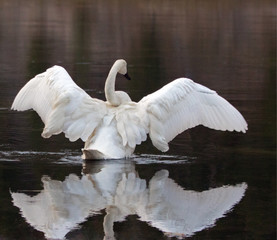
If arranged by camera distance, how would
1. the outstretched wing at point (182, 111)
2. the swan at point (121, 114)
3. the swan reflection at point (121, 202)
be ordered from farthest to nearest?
the outstretched wing at point (182, 111) → the swan at point (121, 114) → the swan reflection at point (121, 202)

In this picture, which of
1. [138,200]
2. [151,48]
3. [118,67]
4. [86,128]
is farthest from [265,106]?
[151,48]

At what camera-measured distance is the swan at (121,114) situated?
1159 cm

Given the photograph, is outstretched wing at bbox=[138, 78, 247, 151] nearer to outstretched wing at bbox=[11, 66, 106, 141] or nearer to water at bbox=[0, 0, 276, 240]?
water at bbox=[0, 0, 276, 240]

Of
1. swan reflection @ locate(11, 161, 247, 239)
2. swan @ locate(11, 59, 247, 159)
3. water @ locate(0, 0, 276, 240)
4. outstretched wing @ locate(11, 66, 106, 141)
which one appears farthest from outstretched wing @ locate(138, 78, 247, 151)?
swan reflection @ locate(11, 161, 247, 239)

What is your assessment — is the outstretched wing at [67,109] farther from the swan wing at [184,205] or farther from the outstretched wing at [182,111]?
the swan wing at [184,205]

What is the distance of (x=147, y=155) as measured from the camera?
482 inches

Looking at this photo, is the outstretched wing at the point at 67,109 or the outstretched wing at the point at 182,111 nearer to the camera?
the outstretched wing at the point at 67,109

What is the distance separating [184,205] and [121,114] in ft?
8.15

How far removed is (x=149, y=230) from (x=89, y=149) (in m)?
2.90

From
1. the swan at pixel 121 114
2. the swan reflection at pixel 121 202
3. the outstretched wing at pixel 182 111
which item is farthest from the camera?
the outstretched wing at pixel 182 111

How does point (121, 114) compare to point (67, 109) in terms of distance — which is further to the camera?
point (121, 114)

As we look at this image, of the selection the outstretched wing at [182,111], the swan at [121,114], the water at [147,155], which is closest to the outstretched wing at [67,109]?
the swan at [121,114]

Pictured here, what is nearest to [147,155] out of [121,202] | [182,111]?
[182,111]

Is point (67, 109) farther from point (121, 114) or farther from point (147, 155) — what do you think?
point (147, 155)
